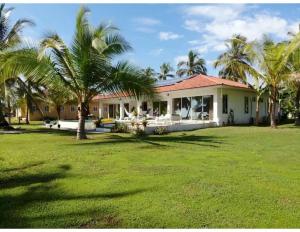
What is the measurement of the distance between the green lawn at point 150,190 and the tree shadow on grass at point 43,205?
0.01 m

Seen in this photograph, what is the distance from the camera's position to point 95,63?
14.6 meters

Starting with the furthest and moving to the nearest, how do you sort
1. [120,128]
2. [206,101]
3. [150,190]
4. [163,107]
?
1. [163,107]
2. [206,101]
3. [120,128]
4. [150,190]

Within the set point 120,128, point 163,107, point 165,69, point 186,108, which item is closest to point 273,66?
point 186,108

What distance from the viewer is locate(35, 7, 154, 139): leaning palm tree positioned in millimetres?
14469

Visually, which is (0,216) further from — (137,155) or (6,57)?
(6,57)

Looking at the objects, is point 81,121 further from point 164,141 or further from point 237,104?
point 237,104

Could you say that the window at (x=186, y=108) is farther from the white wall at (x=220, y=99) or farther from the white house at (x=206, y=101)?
the white wall at (x=220, y=99)

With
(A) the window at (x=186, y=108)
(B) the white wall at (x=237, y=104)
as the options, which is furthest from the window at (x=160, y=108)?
(B) the white wall at (x=237, y=104)

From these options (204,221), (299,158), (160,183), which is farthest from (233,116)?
(204,221)

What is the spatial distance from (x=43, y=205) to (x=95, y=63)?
9783 mm

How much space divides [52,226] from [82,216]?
0.48 meters

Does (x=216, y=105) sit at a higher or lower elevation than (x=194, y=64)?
lower

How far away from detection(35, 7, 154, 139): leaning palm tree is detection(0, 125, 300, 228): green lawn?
5.02 metres

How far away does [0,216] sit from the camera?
501 centimetres
